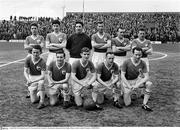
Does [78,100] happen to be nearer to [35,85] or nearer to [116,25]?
[35,85]

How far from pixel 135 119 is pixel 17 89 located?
4069 millimetres

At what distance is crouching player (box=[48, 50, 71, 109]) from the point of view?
248 inches

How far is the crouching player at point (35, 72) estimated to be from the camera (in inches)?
253

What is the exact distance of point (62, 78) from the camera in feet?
21.3

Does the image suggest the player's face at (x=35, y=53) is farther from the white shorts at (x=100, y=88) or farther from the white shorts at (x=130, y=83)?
the white shorts at (x=130, y=83)

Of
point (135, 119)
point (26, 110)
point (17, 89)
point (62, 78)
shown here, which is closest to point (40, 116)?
point (26, 110)

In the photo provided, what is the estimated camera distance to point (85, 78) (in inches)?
260

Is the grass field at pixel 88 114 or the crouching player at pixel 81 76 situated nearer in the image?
the grass field at pixel 88 114

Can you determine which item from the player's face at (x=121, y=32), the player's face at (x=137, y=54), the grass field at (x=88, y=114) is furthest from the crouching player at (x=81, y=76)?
the player's face at (x=121, y=32)

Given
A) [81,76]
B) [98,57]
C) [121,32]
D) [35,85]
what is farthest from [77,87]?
[121,32]

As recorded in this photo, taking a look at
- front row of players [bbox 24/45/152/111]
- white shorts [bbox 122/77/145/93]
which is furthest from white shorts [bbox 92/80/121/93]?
white shorts [bbox 122/77/145/93]

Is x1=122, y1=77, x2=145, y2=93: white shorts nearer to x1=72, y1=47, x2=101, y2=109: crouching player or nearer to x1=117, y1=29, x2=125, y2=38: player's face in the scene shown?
x1=72, y1=47, x2=101, y2=109: crouching player

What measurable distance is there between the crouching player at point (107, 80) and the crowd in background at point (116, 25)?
2690cm

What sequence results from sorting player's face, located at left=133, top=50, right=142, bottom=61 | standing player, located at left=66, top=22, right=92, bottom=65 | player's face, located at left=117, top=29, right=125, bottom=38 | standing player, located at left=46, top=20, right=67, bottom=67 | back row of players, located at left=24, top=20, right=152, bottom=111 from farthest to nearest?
standing player, located at left=46, top=20, right=67, bottom=67 → player's face, located at left=117, top=29, right=125, bottom=38 → standing player, located at left=66, top=22, right=92, bottom=65 → back row of players, located at left=24, top=20, right=152, bottom=111 → player's face, located at left=133, top=50, right=142, bottom=61
